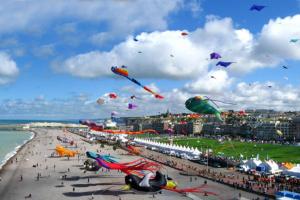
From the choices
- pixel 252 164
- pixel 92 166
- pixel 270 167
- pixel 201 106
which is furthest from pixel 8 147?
pixel 201 106

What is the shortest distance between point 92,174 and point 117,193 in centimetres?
1327

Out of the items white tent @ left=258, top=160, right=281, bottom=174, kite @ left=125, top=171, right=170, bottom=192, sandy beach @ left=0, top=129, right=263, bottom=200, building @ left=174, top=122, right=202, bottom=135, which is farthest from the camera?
building @ left=174, top=122, right=202, bottom=135

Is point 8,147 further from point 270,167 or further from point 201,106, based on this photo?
point 201,106

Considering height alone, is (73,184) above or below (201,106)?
below

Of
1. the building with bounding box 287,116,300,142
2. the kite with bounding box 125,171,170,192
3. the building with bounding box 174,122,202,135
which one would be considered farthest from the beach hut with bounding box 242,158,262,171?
the building with bounding box 174,122,202,135

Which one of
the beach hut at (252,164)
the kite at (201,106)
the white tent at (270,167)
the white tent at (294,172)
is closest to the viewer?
the kite at (201,106)

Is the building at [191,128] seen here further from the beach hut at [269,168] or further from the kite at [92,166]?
the beach hut at [269,168]

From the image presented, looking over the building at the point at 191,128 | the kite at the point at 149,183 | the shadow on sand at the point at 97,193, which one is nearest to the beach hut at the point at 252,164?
the shadow on sand at the point at 97,193

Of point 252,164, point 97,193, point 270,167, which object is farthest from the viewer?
point 252,164

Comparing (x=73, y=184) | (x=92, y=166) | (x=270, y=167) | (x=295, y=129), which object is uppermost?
(x=295, y=129)

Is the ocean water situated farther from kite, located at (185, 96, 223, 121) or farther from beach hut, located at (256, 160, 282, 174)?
kite, located at (185, 96, 223, 121)

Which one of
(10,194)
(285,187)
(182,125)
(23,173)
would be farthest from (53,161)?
(182,125)

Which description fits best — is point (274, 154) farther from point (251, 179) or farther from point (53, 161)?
point (53, 161)

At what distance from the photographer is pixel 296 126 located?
138m
